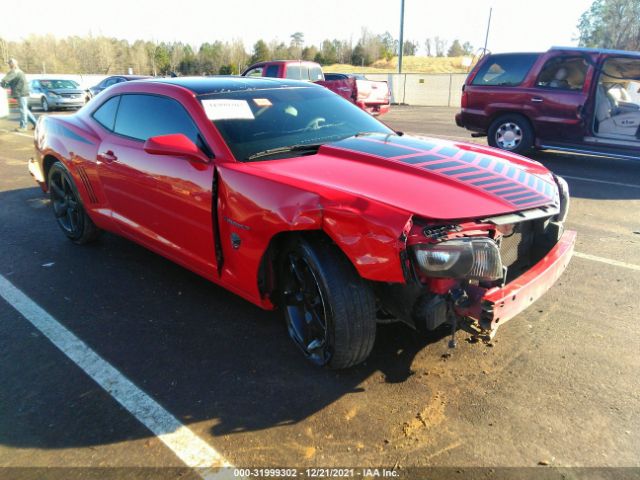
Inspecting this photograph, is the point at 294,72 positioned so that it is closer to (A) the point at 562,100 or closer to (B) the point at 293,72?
Answer: (B) the point at 293,72

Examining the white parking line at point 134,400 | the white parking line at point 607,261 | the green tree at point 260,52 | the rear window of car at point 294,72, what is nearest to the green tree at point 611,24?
the green tree at point 260,52

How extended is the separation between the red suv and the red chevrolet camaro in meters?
5.72

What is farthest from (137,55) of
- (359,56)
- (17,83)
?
(17,83)

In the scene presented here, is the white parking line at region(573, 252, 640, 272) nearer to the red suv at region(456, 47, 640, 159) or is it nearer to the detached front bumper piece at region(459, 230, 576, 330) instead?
the detached front bumper piece at region(459, 230, 576, 330)

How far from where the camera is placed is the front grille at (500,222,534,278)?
8.95 feet

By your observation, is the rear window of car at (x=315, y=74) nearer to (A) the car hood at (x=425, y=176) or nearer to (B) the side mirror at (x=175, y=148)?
(A) the car hood at (x=425, y=176)

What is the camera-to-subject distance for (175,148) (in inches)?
116

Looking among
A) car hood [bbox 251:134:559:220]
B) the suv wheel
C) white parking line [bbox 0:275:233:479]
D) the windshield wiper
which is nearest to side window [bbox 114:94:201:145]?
the windshield wiper

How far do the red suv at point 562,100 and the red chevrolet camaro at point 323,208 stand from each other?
5722 mm

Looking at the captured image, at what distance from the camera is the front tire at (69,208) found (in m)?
4.66

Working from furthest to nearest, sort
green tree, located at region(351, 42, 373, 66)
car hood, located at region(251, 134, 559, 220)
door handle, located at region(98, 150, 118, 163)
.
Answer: green tree, located at region(351, 42, 373, 66) < door handle, located at region(98, 150, 118, 163) < car hood, located at region(251, 134, 559, 220)

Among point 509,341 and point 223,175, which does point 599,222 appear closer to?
point 509,341

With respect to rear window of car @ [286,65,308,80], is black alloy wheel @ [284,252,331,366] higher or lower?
lower

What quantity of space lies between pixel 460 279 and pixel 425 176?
645 mm
